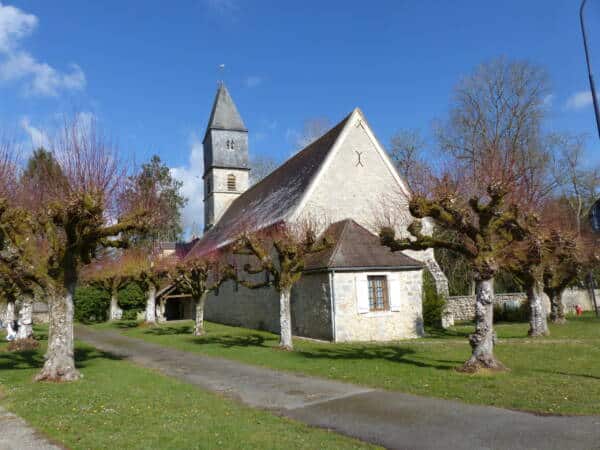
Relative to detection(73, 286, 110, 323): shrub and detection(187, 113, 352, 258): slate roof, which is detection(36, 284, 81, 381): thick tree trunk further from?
detection(73, 286, 110, 323): shrub

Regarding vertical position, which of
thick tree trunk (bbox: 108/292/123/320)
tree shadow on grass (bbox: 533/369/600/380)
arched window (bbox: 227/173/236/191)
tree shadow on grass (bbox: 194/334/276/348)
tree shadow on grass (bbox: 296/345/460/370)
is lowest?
tree shadow on grass (bbox: 194/334/276/348)

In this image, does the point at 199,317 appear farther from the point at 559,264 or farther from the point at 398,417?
the point at 398,417

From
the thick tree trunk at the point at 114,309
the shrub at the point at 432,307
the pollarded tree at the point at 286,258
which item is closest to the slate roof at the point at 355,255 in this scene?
the pollarded tree at the point at 286,258

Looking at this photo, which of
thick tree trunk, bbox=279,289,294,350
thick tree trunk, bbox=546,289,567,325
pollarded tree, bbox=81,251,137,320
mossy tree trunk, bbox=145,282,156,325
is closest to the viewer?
thick tree trunk, bbox=279,289,294,350

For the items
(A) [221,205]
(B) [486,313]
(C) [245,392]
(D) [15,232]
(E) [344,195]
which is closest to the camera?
(C) [245,392]

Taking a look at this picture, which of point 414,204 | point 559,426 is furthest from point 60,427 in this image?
point 414,204

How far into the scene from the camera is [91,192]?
11.0 meters

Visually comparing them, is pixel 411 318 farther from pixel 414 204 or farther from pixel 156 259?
pixel 156 259

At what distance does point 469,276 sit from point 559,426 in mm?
24944

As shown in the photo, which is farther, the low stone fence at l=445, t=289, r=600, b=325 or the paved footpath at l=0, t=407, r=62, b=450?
the low stone fence at l=445, t=289, r=600, b=325

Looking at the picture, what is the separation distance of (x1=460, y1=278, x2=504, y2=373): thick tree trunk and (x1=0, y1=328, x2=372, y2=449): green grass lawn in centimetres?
498

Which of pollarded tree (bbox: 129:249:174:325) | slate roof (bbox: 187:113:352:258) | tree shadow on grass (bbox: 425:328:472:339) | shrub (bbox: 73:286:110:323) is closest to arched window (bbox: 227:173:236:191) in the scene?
slate roof (bbox: 187:113:352:258)

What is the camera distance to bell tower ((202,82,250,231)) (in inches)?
1549

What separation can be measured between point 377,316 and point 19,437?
43.3 feet
